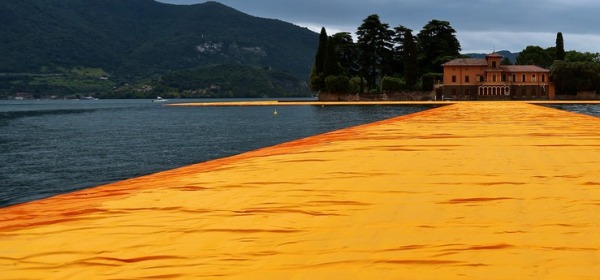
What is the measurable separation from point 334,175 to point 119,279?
605cm

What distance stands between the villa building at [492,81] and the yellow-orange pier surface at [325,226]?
98669mm

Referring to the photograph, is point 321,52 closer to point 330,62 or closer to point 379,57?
point 330,62

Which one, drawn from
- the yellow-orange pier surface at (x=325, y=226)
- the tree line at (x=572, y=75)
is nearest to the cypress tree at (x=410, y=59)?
the tree line at (x=572, y=75)

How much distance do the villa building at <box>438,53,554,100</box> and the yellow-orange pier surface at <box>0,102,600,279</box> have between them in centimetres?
9867

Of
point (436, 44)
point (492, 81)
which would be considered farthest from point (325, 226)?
point (436, 44)

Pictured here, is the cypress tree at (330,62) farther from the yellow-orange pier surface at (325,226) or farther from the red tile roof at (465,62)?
the yellow-orange pier surface at (325,226)

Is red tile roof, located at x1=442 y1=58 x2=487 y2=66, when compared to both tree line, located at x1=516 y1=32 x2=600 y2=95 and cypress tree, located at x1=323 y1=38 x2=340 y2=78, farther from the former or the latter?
cypress tree, located at x1=323 y1=38 x2=340 y2=78

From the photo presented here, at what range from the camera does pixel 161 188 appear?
926cm

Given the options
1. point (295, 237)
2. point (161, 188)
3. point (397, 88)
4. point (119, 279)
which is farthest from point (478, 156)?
point (397, 88)

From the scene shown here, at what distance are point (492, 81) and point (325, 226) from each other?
106737 mm

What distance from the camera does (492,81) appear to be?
106 metres

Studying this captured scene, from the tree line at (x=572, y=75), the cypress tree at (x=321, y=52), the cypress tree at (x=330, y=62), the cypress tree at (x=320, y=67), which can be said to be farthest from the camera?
the cypress tree at (x=320, y=67)

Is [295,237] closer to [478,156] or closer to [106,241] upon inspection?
[106,241]

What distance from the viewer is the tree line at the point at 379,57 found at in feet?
360
